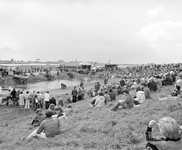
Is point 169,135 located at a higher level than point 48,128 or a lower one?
higher

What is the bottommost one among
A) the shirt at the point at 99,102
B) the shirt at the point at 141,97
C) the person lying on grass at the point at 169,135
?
the shirt at the point at 99,102

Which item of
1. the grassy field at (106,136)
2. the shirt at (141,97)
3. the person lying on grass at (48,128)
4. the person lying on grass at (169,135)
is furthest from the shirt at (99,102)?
the person lying on grass at (169,135)

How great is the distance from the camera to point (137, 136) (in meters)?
6.35

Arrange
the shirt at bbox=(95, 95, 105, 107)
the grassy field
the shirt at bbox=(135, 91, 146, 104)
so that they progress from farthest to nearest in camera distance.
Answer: the shirt at bbox=(95, 95, 105, 107) < the shirt at bbox=(135, 91, 146, 104) < the grassy field

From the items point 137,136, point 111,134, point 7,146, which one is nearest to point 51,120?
point 7,146

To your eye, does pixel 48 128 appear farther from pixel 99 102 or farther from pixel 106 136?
pixel 99 102

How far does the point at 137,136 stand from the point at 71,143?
2097 mm

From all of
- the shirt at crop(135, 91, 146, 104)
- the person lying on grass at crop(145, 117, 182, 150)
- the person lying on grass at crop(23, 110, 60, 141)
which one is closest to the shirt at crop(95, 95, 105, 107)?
the shirt at crop(135, 91, 146, 104)

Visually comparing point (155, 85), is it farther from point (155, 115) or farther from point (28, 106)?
point (28, 106)

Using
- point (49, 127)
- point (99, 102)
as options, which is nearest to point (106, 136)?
point (49, 127)

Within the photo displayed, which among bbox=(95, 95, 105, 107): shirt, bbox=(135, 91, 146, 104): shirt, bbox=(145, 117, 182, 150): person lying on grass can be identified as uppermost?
bbox=(145, 117, 182, 150): person lying on grass

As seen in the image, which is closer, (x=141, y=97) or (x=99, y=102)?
(x=141, y=97)

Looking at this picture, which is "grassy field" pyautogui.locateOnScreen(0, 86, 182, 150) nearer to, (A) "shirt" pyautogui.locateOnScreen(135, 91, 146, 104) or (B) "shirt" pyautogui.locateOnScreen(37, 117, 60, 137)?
(B) "shirt" pyautogui.locateOnScreen(37, 117, 60, 137)

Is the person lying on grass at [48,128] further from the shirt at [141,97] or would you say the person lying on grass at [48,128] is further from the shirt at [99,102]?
the shirt at [141,97]
